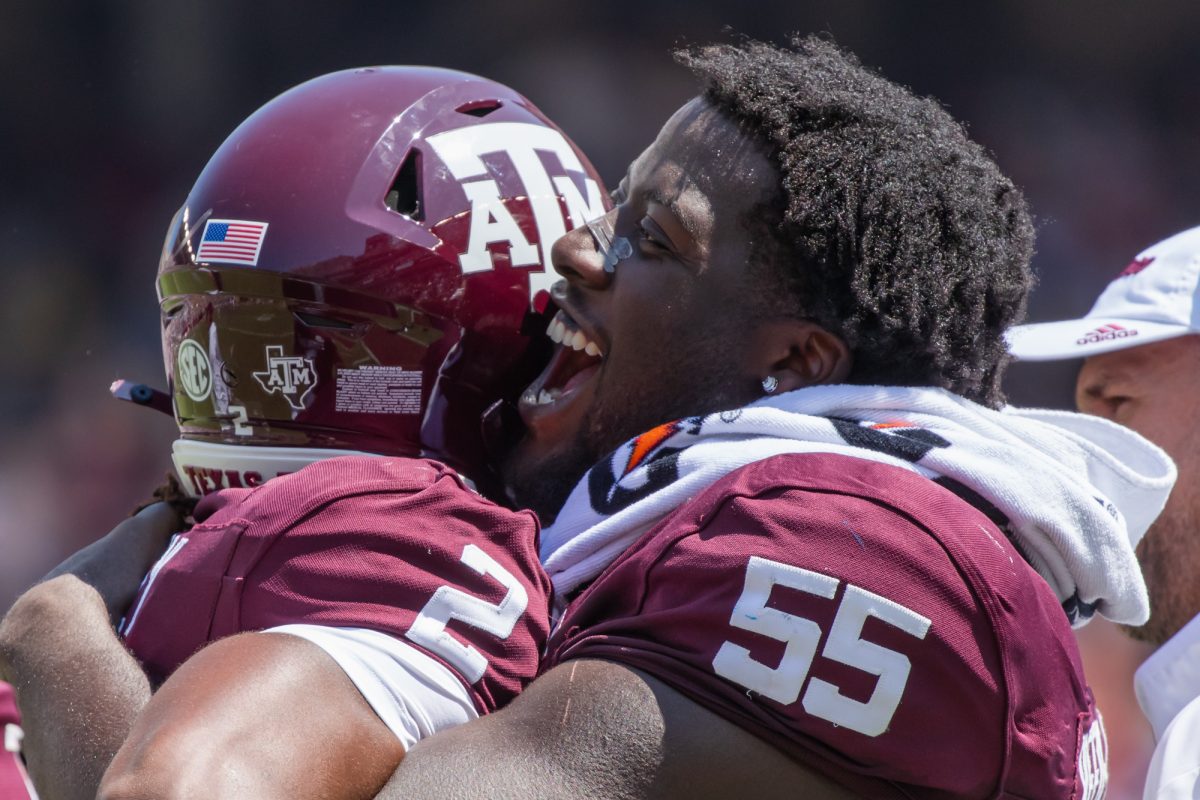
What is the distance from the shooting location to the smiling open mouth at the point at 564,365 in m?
2.03

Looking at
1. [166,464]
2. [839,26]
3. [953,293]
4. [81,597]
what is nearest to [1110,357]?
[953,293]

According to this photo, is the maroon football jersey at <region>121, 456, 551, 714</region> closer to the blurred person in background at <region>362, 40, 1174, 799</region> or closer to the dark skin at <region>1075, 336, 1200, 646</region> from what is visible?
the blurred person in background at <region>362, 40, 1174, 799</region>

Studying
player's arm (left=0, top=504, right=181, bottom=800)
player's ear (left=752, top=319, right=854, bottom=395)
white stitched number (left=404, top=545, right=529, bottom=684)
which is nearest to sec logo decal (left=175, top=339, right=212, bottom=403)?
player's arm (left=0, top=504, right=181, bottom=800)

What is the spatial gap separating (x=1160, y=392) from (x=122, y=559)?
7.36 ft

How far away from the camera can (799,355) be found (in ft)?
6.18

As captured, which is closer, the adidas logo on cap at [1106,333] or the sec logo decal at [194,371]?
the sec logo decal at [194,371]

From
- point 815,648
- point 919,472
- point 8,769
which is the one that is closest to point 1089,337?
point 919,472

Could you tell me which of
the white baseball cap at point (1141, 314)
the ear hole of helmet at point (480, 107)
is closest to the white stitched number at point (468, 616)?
the ear hole of helmet at point (480, 107)

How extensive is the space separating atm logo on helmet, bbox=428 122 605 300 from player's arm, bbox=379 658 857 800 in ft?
2.86

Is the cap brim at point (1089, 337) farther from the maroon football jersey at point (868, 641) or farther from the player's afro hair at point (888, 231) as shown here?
the maroon football jersey at point (868, 641)

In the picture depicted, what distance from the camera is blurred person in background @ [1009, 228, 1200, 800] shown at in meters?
2.62

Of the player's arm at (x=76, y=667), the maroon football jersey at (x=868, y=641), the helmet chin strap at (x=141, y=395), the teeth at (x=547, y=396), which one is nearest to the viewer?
the maroon football jersey at (x=868, y=641)

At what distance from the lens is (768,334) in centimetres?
188

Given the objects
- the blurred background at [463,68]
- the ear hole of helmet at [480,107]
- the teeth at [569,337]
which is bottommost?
the blurred background at [463,68]
